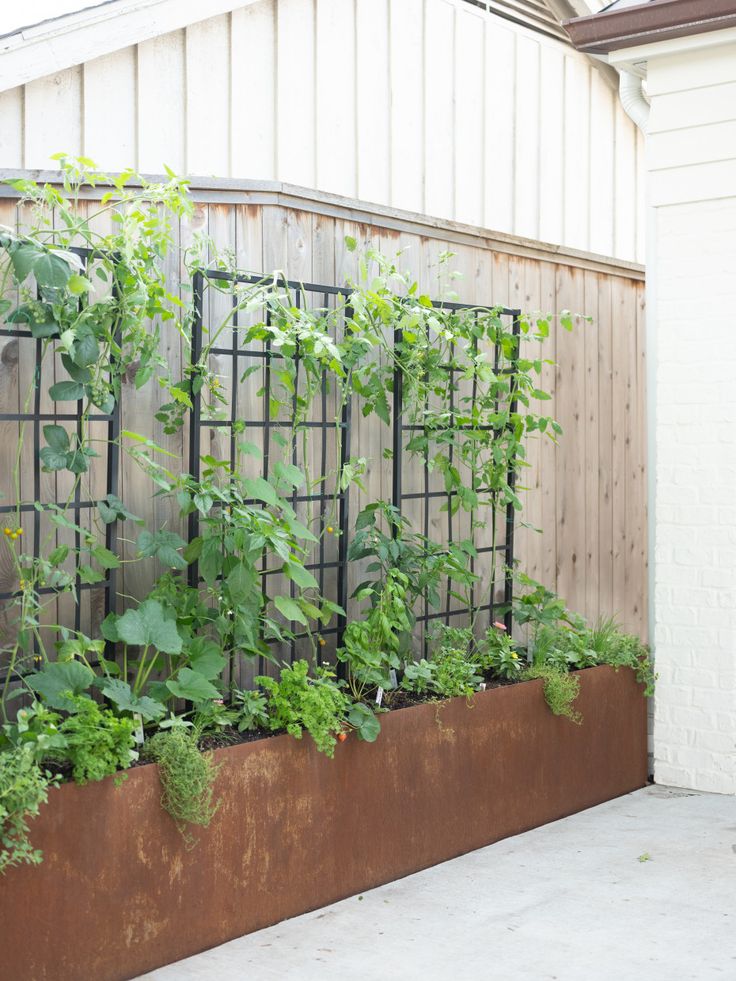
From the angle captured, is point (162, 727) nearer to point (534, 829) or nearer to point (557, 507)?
point (534, 829)

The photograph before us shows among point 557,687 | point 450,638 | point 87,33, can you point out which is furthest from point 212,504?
point 87,33

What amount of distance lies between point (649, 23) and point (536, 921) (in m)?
3.14

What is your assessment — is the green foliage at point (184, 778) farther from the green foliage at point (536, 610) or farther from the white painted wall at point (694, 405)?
the white painted wall at point (694, 405)

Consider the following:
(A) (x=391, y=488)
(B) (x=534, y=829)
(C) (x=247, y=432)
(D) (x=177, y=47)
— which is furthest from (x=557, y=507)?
(D) (x=177, y=47)

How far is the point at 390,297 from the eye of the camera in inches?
155

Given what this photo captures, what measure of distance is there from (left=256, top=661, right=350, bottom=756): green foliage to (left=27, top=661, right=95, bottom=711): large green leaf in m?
0.59

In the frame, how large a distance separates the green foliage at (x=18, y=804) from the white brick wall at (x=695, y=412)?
8.94 feet

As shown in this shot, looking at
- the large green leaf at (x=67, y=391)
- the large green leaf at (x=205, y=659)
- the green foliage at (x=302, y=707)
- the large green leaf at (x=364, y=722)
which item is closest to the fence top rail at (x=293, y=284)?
the large green leaf at (x=67, y=391)

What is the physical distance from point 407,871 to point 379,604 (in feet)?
2.75

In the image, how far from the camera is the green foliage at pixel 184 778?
2.94 meters

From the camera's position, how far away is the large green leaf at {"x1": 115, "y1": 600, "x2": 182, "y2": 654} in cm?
305

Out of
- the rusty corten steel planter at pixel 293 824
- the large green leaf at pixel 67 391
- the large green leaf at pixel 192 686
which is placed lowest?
the rusty corten steel planter at pixel 293 824

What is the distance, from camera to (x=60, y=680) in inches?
115

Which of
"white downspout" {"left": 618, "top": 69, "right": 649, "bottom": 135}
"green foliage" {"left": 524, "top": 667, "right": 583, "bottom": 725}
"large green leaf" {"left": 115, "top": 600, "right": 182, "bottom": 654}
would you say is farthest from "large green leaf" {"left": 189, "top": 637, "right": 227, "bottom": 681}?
"white downspout" {"left": 618, "top": 69, "right": 649, "bottom": 135}
